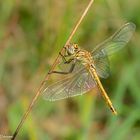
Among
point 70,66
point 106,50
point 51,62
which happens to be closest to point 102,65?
point 106,50

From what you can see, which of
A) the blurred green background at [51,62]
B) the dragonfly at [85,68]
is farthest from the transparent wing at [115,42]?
the blurred green background at [51,62]

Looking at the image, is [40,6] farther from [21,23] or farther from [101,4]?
[101,4]

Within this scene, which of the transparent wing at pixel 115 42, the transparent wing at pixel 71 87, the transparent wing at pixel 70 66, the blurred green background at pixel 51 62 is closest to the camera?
the transparent wing at pixel 71 87

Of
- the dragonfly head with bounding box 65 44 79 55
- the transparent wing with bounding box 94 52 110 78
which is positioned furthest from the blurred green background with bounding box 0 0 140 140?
the dragonfly head with bounding box 65 44 79 55

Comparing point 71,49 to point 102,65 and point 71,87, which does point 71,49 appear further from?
point 102,65

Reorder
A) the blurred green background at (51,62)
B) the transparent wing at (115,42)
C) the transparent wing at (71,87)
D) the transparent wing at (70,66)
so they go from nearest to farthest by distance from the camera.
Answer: the transparent wing at (71,87) < the transparent wing at (70,66) < the transparent wing at (115,42) < the blurred green background at (51,62)

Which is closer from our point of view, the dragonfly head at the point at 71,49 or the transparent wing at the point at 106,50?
the dragonfly head at the point at 71,49

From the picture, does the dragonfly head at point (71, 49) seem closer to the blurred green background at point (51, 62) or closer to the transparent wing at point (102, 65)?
the transparent wing at point (102, 65)
